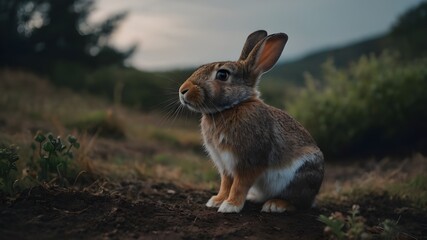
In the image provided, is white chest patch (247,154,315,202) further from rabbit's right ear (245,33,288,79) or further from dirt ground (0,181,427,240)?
rabbit's right ear (245,33,288,79)

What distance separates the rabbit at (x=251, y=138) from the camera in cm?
457

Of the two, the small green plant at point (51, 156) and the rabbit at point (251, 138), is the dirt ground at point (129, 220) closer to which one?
the rabbit at point (251, 138)

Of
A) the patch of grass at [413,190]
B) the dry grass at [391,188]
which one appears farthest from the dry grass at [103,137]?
the patch of grass at [413,190]

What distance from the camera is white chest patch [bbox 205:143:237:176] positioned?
4.58 m

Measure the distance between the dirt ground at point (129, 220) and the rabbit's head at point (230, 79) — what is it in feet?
3.13

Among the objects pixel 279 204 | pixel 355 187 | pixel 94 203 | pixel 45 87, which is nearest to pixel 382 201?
pixel 355 187

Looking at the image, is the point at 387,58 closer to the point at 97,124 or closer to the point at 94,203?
the point at 97,124

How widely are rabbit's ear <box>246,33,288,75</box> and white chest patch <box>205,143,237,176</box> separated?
2.80ft

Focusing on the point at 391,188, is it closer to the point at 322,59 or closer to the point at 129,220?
the point at 129,220

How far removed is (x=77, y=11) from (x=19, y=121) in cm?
999

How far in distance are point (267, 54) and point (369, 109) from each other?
18.9ft

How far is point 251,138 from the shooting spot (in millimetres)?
4578

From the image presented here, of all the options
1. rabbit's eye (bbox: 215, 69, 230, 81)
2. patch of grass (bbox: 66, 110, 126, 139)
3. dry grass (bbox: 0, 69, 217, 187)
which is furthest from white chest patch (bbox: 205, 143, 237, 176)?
patch of grass (bbox: 66, 110, 126, 139)

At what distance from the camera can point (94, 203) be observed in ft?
13.8
